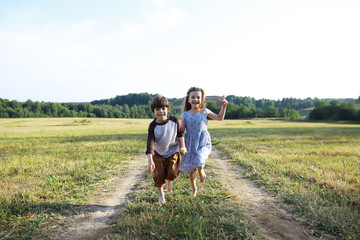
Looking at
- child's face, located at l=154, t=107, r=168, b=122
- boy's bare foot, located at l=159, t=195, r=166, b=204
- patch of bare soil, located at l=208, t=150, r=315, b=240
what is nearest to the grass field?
boy's bare foot, located at l=159, t=195, r=166, b=204

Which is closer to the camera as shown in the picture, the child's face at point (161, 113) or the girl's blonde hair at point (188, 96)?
the child's face at point (161, 113)

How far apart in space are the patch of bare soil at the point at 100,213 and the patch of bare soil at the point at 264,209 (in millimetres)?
2551

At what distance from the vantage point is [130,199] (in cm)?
475

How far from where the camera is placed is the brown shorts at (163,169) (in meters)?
4.56

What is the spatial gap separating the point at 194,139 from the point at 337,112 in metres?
91.3

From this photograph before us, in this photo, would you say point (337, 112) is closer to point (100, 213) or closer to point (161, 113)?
point (161, 113)

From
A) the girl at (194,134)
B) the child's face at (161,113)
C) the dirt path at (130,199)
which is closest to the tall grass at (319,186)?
the dirt path at (130,199)

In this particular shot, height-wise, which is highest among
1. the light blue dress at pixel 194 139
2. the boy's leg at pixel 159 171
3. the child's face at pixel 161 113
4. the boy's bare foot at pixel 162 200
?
the child's face at pixel 161 113

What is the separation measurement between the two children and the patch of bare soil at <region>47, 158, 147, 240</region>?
101cm

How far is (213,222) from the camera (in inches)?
139

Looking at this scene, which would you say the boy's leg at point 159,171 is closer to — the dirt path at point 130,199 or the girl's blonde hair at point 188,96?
the dirt path at point 130,199

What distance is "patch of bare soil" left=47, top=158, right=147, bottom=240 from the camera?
132 inches

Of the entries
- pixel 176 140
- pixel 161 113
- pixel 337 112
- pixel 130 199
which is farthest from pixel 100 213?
pixel 337 112

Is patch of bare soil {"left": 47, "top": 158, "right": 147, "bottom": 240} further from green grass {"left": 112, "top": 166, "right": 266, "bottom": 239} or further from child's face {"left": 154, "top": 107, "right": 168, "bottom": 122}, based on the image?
child's face {"left": 154, "top": 107, "right": 168, "bottom": 122}
